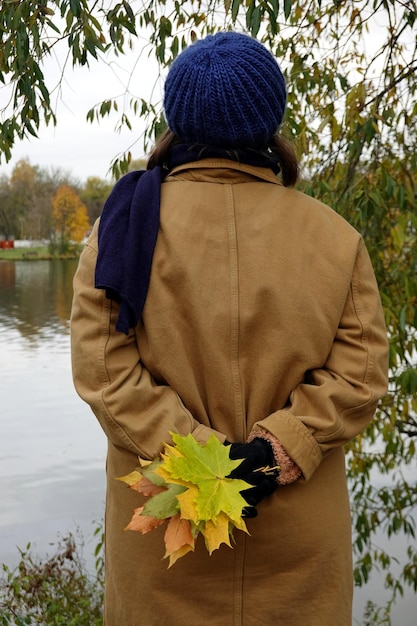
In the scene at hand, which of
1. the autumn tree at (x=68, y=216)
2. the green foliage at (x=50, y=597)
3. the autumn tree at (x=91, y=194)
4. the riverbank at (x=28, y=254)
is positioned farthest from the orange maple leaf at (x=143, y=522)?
the riverbank at (x=28, y=254)

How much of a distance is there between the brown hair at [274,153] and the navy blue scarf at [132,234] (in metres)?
0.04

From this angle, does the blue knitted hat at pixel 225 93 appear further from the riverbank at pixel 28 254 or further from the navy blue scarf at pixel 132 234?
the riverbank at pixel 28 254

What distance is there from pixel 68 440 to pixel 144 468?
25.2 ft

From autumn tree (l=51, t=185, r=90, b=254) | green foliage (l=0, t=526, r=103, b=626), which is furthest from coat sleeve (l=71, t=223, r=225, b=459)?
autumn tree (l=51, t=185, r=90, b=254)

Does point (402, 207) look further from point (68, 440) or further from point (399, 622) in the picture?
point (68, 440)

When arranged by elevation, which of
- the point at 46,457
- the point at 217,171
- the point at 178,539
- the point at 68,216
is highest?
the point at 217,171

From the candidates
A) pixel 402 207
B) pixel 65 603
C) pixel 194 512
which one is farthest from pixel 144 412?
pixel 65 603

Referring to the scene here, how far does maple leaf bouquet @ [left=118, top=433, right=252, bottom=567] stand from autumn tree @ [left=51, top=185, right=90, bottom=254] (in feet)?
130

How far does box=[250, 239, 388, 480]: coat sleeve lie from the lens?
64.3 inches

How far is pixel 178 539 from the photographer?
1.46 metres

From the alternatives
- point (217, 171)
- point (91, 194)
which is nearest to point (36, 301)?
point (91, 194)

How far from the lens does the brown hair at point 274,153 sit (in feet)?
5.74

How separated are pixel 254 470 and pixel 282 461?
2.8 inches

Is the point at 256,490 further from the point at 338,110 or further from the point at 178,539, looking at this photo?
the point at 338,110
